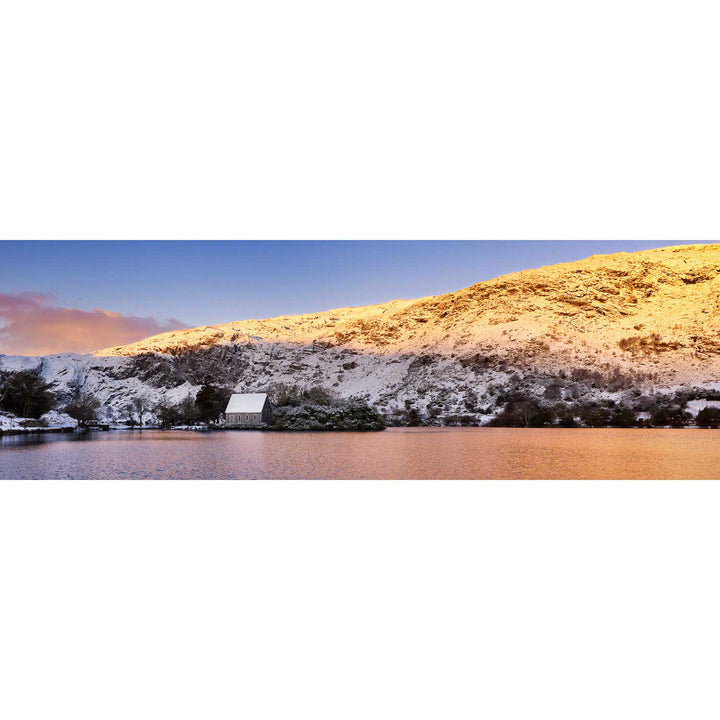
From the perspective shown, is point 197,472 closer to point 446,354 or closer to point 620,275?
point 446,354

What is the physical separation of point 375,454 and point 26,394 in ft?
15.3

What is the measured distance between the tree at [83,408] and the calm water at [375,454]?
0.93ft

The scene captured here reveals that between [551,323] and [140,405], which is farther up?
[551,323]

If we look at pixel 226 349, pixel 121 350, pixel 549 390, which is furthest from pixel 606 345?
pixel 121 350

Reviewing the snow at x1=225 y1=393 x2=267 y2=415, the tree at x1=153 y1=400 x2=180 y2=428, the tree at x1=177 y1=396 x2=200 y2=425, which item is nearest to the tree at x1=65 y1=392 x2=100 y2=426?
the tree at x1=153 y1=400 x2=180 y2=428

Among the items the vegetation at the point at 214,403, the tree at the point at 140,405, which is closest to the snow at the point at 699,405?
the vegetation at the point at 214,403

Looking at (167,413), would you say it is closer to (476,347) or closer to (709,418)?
(476,347)

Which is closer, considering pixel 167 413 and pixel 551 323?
pixel 167 413

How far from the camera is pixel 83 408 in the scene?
9.70m

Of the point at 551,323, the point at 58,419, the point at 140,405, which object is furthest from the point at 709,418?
the point at 58,419

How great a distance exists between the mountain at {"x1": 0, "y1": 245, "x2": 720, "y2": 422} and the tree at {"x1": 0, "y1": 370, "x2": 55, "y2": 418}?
139 millimetres

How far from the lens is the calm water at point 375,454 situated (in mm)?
8703

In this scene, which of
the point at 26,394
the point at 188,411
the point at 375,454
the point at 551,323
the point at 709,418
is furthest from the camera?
the point at 551,323

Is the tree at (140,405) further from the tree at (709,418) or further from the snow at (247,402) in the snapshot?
the tree at (709,418)
